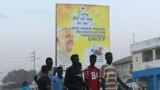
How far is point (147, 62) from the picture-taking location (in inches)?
2175

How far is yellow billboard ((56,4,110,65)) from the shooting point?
16.2 metres

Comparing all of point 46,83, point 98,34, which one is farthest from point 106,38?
point 46,83

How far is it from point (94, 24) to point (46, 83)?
651cm

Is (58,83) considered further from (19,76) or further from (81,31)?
(19,76)

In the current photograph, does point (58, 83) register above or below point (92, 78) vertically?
below

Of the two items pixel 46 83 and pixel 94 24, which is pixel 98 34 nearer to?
pixel 94 24

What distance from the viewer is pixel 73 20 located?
1667 cm

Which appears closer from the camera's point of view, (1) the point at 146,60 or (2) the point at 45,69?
(2) the point at 45,69

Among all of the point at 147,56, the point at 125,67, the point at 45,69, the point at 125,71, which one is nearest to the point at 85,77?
the point at 45,69

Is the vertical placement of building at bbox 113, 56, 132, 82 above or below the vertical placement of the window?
below

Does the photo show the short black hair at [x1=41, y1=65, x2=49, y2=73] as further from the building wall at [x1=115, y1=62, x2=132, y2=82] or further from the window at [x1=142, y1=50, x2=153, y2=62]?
the building wall at [x1=115, y1=62, x2=132, y2=82]

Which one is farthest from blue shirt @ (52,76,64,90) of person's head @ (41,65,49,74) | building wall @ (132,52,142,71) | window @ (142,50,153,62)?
A: building wall @ (132,52,142,71)

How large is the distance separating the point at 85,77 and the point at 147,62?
4551 cm

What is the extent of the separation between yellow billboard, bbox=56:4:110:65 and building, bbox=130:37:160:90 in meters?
33.4
